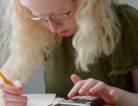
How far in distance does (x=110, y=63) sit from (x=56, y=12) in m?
0.27

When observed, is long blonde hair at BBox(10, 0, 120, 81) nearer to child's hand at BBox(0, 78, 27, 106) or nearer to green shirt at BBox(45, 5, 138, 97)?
green shirt at BBox(45, 5, 138, 97)

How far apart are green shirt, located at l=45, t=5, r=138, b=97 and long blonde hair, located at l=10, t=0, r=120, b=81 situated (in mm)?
37

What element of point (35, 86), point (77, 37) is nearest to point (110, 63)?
point (77, 37)

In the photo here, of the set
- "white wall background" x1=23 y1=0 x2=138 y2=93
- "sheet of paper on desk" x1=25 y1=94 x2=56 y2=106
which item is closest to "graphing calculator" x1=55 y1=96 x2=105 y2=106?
"sheet of paper on desk" x1=25 y1=94 x2=56 y2=106

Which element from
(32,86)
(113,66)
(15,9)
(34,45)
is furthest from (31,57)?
(32,86)

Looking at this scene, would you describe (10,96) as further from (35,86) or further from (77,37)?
(35,86)

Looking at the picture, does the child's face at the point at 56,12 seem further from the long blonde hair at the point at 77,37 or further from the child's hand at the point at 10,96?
the child's hand at the point at 10,96

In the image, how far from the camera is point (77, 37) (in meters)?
0.89

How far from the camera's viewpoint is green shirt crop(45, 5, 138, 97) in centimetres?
93

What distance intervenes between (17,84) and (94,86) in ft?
0.81

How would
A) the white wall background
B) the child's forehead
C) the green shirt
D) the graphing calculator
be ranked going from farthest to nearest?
the white wall background
the green shirt
the child's forehead
the graphing calculator

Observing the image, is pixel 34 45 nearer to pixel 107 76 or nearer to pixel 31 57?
pixel 31 57

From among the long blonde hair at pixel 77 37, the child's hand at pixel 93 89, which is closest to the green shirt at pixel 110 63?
the long blonde hair at pixel 77 37

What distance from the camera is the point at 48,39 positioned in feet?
3.50
